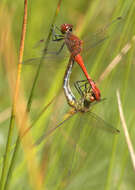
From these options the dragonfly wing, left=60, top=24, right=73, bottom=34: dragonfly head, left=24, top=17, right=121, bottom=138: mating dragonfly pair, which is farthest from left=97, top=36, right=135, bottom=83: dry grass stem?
left=60, top=24, right=73, bottom=34: dragonfly head

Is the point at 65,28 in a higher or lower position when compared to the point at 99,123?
higher

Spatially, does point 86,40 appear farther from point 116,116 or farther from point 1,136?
point 1,136

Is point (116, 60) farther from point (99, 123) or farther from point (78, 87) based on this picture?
point (99, 123)

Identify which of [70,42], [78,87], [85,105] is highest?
[70,42]

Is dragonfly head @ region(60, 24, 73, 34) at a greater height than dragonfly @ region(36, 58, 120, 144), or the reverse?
dragonfly head @ region(60, 24, 73, 34)

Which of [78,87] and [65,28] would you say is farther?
[65,28]

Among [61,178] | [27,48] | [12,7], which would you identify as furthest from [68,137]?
[27,48]

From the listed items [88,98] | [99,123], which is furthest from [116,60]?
[99,123]

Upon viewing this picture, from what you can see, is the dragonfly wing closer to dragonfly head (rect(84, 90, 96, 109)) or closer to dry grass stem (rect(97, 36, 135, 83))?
dragonfly head (rect(84, 90, 96, 109))

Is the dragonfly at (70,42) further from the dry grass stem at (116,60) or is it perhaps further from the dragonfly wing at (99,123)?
the dragonfly wing at (99,123)

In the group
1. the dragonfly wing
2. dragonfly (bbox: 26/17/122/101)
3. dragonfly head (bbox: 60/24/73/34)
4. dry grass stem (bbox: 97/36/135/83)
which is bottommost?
the dragonfly wing

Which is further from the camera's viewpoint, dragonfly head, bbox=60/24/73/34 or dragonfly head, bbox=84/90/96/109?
dragonfly head, bbox=60/24/73/34
